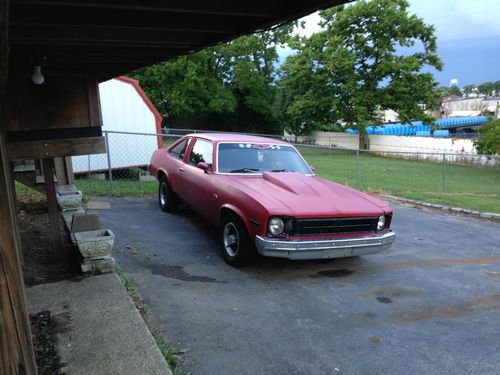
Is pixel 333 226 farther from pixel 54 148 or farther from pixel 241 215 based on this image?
Result: pixel 54 148

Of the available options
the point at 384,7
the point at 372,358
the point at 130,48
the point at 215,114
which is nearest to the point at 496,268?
the point at 372,358

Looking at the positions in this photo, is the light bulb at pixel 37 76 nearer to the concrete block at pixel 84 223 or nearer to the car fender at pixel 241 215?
the concrete block at pixel 84 223

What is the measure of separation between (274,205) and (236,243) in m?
0.84

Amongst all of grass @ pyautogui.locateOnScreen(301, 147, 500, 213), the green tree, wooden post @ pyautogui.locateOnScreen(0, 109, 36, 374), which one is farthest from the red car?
the green tree

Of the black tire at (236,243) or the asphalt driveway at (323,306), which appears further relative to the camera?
the black tire at (236,243)

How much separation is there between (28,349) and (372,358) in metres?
2.60

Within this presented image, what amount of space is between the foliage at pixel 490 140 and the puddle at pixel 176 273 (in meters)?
24.7

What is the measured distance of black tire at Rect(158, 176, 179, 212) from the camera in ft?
26.2

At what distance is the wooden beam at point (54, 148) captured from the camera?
449cm

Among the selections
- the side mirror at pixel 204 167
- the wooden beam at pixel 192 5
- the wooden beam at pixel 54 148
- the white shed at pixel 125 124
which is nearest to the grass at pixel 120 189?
the white shed at pixel 125 124

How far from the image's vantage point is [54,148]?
4637 mm

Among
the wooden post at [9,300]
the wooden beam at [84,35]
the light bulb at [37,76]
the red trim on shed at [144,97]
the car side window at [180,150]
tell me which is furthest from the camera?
the red trim on shed at [144,97]

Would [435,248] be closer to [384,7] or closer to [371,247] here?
[371,247]

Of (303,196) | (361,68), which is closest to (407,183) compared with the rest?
(303,196)
